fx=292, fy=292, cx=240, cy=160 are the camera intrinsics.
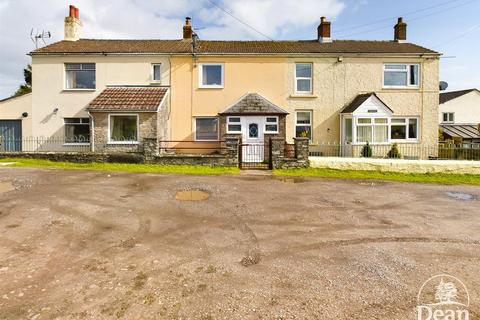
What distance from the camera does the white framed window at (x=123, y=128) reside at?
17.6 meters

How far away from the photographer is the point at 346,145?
62.3 ft

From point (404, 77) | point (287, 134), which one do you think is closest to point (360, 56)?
point (404, 77)

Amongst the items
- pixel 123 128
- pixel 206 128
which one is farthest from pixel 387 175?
pixel 123 128

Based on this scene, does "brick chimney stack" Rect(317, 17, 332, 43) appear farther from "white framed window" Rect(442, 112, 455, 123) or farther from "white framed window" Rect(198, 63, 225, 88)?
"white framed window" Rect(442, 112, 455, 123)

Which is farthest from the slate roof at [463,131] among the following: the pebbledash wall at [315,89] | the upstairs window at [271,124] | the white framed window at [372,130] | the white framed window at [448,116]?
the upstairs window at [271,124]

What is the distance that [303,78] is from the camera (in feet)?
65.8

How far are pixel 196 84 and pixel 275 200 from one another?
1307cm

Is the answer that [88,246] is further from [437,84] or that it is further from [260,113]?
[437,84]

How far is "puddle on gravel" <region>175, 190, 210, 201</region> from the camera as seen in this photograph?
9.05 metres

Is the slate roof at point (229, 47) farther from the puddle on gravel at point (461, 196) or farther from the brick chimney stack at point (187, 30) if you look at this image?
the puddle on gravel at point (461, 196)

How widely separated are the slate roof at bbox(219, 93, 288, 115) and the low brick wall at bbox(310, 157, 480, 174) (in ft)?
15.7

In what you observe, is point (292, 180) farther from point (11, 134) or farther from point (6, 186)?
point (11, 134)

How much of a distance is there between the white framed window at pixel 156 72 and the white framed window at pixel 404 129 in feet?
53.1

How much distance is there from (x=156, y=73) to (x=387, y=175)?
51.0ft
